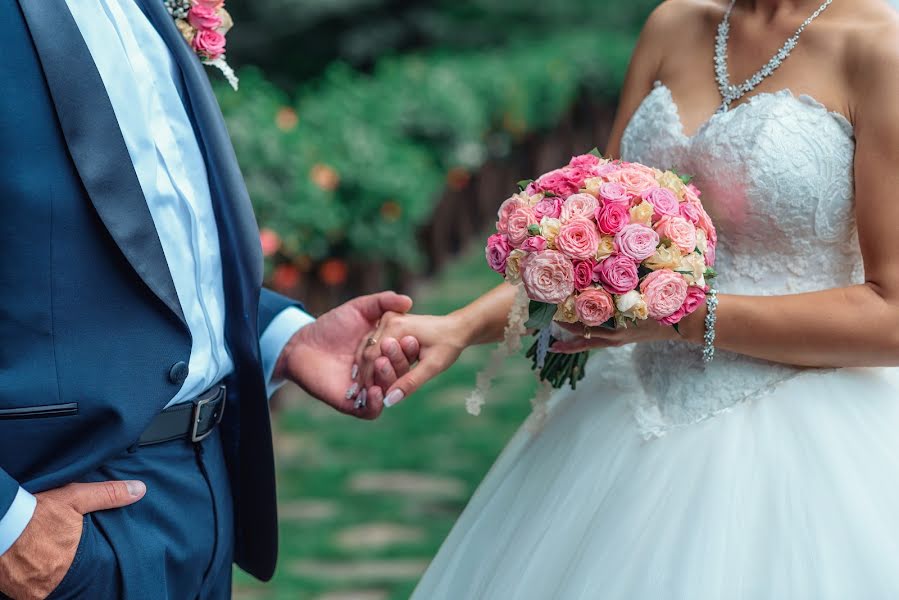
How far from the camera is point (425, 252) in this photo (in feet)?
31.7

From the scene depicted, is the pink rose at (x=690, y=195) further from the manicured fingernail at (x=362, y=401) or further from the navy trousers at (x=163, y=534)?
the navy trousers at (x=163, y=534)

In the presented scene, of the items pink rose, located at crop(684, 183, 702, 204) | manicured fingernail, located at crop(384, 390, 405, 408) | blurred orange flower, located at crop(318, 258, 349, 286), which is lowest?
blurred orange flower, located at crop(318, 258, 349, 286)

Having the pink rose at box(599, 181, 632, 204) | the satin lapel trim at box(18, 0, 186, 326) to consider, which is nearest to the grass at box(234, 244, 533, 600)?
the pink rose at box(599, 181, 632, 204)

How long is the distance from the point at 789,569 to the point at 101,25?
64.7 inches

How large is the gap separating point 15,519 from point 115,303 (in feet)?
1.36

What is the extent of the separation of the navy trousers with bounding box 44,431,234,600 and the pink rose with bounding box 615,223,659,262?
948mm

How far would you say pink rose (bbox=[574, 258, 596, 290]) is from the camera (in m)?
2.25

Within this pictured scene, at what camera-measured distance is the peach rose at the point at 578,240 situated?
2240 mm

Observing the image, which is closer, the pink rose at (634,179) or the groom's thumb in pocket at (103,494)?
the groom's thumb in pocket at (103,494)

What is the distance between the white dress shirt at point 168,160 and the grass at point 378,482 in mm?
2549

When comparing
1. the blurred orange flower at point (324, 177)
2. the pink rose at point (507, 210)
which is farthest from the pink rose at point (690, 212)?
the blurred orange flower at point (324, 177)

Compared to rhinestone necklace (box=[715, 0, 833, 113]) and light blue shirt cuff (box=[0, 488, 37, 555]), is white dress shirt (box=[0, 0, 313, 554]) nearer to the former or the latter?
light blue shirt cuff (box=[0, 488, 37, 555])

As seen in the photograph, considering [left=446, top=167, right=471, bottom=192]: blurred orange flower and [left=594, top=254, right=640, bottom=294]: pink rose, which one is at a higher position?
[left=594, top=254, right=640, bottom=294]: pink rose

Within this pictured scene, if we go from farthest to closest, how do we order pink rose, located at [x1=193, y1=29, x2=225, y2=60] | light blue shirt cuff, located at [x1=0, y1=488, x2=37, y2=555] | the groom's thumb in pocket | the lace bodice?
1. pink rose, located at [x1=193, y1=29, x2=225, y2=60]
2. the lace bodice
3. the groom's thumb in pocket
4. light blue shirt cuff, located at [x1=0, y1=488, x2=37, y2=555]
